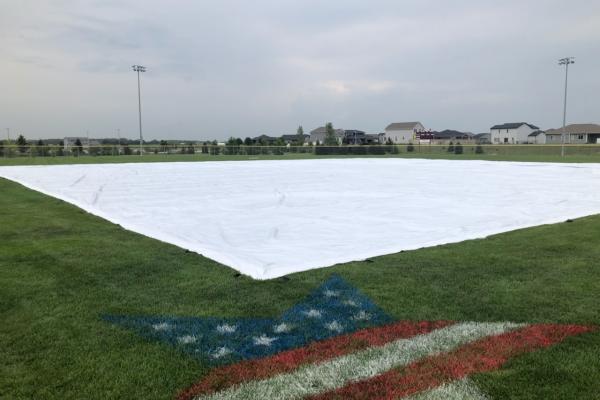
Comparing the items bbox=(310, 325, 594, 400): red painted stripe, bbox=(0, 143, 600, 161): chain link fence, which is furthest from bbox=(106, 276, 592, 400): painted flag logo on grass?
bbox=(0, 143, 600, 161): chain link fence

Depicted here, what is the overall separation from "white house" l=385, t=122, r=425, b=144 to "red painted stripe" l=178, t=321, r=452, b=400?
9324cm

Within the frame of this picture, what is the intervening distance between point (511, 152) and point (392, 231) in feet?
141

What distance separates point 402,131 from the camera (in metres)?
98.2

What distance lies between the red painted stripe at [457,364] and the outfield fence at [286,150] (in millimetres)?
39446

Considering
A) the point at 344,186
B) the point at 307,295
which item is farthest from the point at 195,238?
the point at 344,186

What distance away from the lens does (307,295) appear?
3.75 meters

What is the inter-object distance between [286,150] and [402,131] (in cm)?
5812

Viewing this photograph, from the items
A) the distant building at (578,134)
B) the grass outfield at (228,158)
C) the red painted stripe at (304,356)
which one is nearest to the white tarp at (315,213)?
the red painted stripe at (304,356)

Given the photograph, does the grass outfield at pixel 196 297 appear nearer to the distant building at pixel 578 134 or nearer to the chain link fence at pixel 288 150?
the chain link fence at pixel 288 150

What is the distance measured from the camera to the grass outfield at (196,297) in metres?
2.40

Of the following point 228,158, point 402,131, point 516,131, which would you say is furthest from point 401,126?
point 228,158

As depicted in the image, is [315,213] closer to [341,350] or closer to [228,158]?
[341,350]

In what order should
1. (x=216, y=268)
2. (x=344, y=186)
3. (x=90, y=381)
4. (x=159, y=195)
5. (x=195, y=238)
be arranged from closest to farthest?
(x=90, y=381) → (x=216, y=268) → (x=195, y=238) → (x=159, y=195) → (x=344, y=186)

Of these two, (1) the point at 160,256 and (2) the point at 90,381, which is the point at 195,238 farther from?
(2) the point at 90,381
